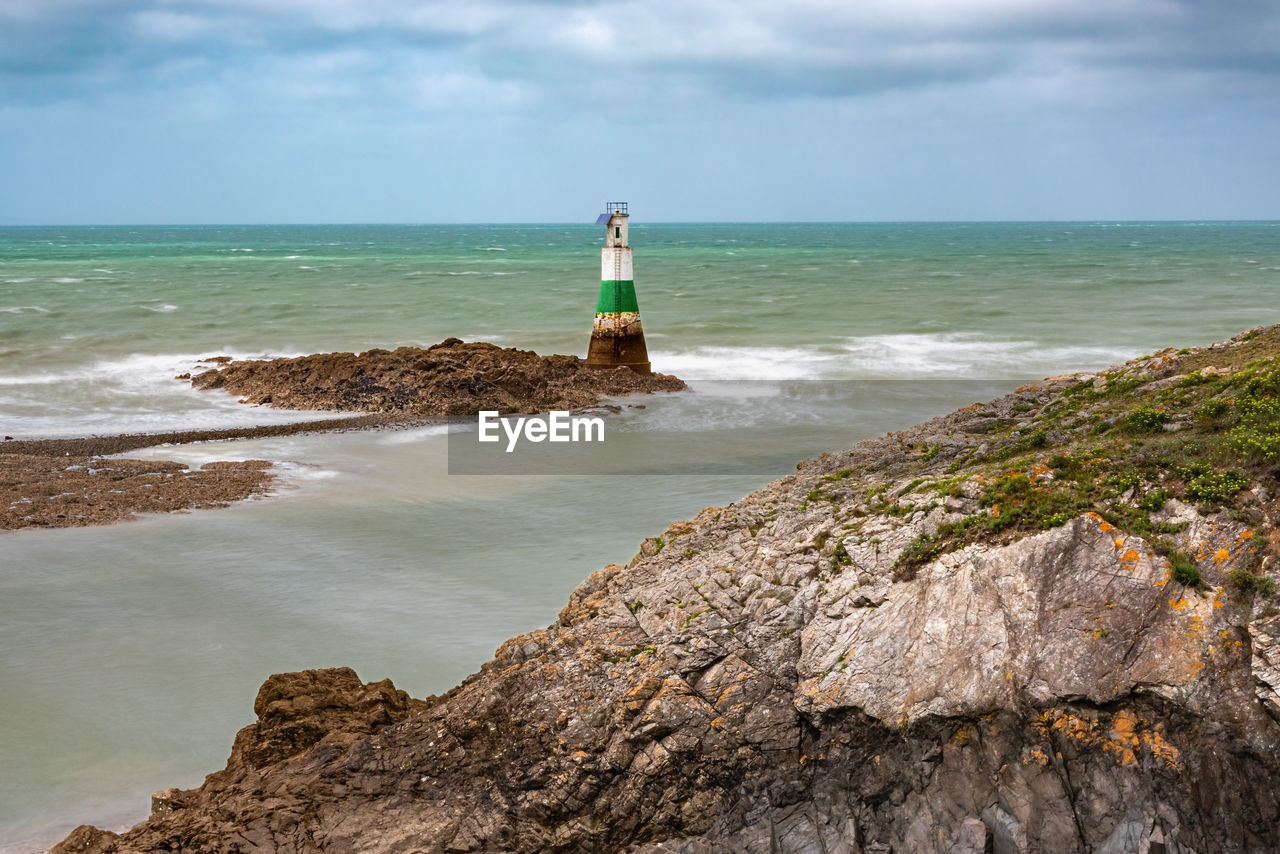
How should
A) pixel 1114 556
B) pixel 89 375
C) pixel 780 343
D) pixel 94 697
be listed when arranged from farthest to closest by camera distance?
pixel 780 343
pixel 89 375
pixel 94 697
pixel 1114 556

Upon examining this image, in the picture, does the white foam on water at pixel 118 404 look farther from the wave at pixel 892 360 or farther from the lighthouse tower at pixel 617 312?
the wave at pixel 892 360

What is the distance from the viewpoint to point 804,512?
29.6 feet

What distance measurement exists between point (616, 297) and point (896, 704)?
21.1 m

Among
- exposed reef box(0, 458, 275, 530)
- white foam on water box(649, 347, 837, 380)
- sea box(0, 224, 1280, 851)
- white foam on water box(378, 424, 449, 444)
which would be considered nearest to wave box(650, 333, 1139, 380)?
white foam on water box(649, 347, 837, 380)

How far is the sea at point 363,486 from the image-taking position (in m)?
10.4

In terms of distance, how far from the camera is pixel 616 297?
27.3 m

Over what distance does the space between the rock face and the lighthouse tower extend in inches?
18.7

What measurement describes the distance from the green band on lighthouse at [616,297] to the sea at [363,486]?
258 cm

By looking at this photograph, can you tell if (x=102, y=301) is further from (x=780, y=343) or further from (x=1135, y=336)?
(x=1135, y=336)

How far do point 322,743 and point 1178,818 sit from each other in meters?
5.48

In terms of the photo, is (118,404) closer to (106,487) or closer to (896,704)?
(106,487)

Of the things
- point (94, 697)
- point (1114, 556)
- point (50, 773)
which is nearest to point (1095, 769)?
point (1114, 556)

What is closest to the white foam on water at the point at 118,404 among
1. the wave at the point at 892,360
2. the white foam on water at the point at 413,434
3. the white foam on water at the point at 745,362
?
the white foam on water at the point at 413,434

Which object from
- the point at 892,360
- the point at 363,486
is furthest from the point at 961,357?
the point at 363,486
